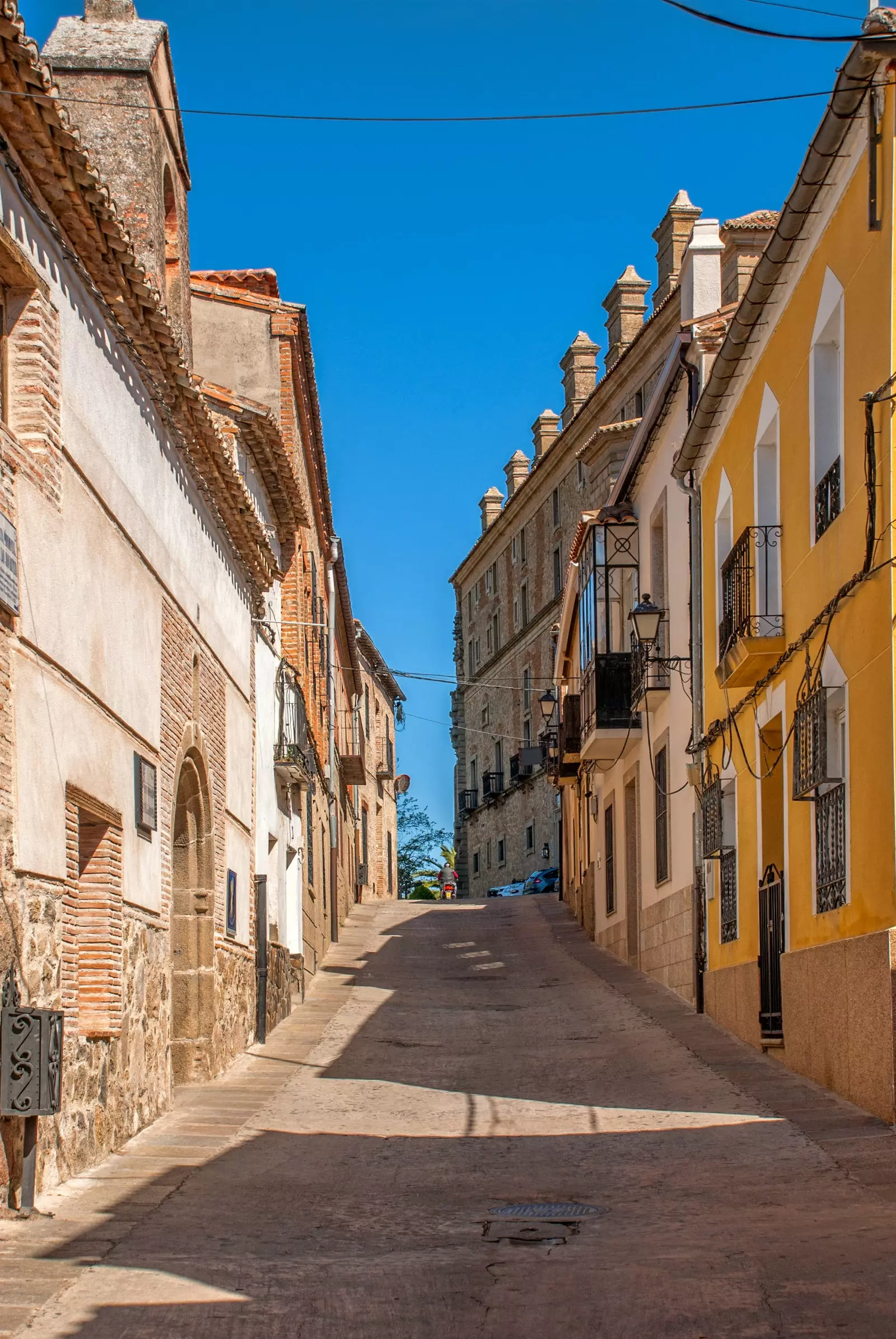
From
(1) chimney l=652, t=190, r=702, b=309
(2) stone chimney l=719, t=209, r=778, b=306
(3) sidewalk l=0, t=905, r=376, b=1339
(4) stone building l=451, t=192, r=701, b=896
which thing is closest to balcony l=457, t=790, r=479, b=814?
(4) stone building l=451, t=192, r=701, b=896

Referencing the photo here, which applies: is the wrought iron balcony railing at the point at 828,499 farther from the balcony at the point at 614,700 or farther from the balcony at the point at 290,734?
the balcony at the point at 614,700

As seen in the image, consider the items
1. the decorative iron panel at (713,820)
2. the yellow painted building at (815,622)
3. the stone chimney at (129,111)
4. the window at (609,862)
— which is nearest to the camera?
the yellow painted building at (815,622)

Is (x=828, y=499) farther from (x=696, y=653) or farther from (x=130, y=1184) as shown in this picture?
(x=130, y=1184)

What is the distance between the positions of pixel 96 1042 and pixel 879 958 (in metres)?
4.50

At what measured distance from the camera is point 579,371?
5250 cm

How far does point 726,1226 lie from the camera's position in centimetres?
730

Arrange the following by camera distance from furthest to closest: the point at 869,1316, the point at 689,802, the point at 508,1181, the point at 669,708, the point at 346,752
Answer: the point at 346,752 → the point at 669,708 → the point at 689,802 → the point at 508,1181 → the point at 869,1316

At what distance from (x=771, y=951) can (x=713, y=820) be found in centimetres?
238

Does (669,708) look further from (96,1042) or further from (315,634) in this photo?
(96,1042)

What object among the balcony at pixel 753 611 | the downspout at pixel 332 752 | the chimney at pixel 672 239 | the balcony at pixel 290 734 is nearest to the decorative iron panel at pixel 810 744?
the balcony at pixel 753 611

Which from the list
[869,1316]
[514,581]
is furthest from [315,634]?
[514,581]

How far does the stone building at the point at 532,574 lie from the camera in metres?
39.2

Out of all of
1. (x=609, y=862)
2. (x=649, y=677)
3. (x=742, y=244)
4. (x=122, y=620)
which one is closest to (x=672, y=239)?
(x=742, y=244)

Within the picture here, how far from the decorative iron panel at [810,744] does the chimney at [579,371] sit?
41.3 meters
